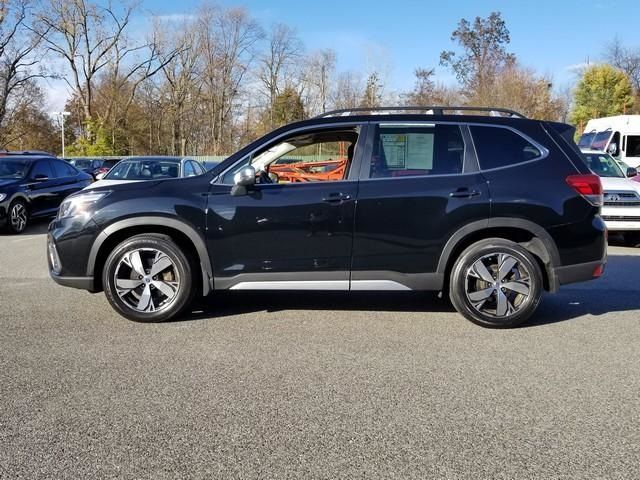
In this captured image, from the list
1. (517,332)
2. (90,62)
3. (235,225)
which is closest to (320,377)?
(235,225)

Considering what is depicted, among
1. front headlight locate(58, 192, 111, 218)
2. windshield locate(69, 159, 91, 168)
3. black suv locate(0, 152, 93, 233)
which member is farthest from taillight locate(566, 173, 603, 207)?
windshield locate(69, 159, 91, 168)

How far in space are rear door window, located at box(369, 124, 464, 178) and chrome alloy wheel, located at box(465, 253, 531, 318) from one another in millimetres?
911

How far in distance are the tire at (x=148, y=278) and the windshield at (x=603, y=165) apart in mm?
9293

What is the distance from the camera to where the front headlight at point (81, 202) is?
16.4 ft

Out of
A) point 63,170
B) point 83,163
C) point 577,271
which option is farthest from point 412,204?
point 83,163

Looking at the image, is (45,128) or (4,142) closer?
(4,142)

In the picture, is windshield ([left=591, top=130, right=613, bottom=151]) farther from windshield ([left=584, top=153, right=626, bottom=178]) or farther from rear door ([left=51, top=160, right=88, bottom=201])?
rear door ([left=51, top=160, right=88, bottom=201])

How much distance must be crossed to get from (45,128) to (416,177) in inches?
2366

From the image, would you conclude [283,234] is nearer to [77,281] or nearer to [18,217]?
[77,281]

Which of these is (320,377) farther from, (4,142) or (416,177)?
(4,142)

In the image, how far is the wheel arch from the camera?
4.93 m

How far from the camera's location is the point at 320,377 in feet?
12.7

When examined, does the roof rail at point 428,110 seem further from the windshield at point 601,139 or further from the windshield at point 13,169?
A: the windshield at point 601,139

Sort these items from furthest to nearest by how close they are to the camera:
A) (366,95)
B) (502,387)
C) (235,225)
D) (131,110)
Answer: (131,110) → (366,95) → (235,225) → (502,387)
